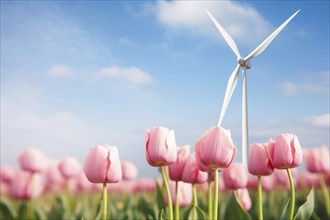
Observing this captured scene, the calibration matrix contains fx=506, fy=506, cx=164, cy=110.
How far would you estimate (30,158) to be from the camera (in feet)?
12.0

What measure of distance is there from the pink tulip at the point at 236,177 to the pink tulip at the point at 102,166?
822 mm

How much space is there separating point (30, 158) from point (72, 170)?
52cm

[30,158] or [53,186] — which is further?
[53,186]

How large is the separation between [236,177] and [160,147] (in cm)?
72

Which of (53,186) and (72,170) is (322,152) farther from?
(53,186)

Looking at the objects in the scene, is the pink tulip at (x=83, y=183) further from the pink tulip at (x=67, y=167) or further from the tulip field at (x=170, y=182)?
the pink tulip at (x=67, y=167)

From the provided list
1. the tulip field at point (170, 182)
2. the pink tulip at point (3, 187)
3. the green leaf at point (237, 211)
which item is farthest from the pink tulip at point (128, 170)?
the green leaf at point (237, 211)

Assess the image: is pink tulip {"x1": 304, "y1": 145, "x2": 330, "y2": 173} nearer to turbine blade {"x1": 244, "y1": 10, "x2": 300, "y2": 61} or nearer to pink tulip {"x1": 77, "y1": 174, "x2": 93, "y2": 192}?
turbine blade {"x1": 244, "y1": 10, "x2": 300, "y2": 61}

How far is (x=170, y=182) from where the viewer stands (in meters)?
2.38

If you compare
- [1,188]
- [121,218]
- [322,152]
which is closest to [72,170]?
[1,188]

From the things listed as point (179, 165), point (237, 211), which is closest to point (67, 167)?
point (179, 165)

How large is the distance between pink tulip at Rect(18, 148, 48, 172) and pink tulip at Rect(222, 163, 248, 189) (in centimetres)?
166

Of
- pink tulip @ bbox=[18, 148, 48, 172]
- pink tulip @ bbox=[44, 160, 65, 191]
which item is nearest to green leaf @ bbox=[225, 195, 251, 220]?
pink tulip @ bbox=[18, 148, 48, 172]

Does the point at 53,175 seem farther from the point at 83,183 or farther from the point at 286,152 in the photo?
the point at 286,152
